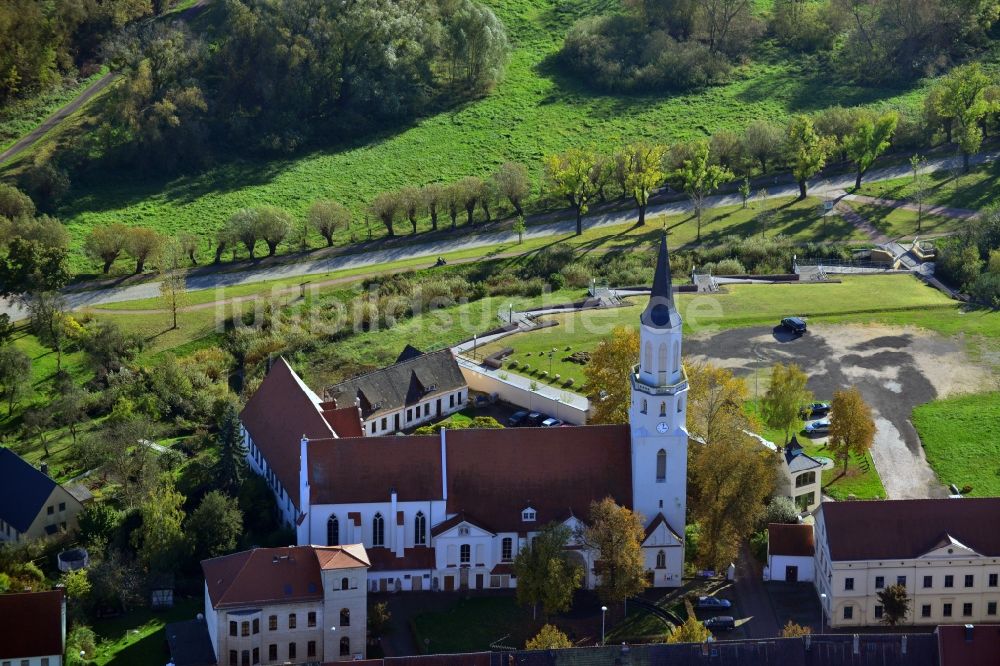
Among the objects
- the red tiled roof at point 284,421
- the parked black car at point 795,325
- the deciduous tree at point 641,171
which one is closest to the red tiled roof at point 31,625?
the red tiled roof at point 284,421

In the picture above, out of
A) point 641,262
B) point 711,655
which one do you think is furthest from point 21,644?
point 641,262

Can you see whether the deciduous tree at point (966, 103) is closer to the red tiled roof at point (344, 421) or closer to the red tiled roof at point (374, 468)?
the red tiled roof at point (344, 421)

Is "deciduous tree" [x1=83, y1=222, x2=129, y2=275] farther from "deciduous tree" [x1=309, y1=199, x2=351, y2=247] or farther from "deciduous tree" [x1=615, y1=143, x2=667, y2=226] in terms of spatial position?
"deciduous tree" [x1=615, y1=143, x2=667, y2=226]

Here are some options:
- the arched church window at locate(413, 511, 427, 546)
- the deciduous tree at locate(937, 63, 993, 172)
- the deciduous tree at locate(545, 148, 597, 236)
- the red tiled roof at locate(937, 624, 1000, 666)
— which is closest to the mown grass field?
the deciduous tree at locate(545, 148, 597, 236)

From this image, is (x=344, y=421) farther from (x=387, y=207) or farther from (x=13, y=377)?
(x=387, y=207)

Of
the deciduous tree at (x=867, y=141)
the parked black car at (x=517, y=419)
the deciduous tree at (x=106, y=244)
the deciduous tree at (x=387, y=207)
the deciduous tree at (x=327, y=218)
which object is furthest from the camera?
the deciduous tree at (x=867, y=141)
